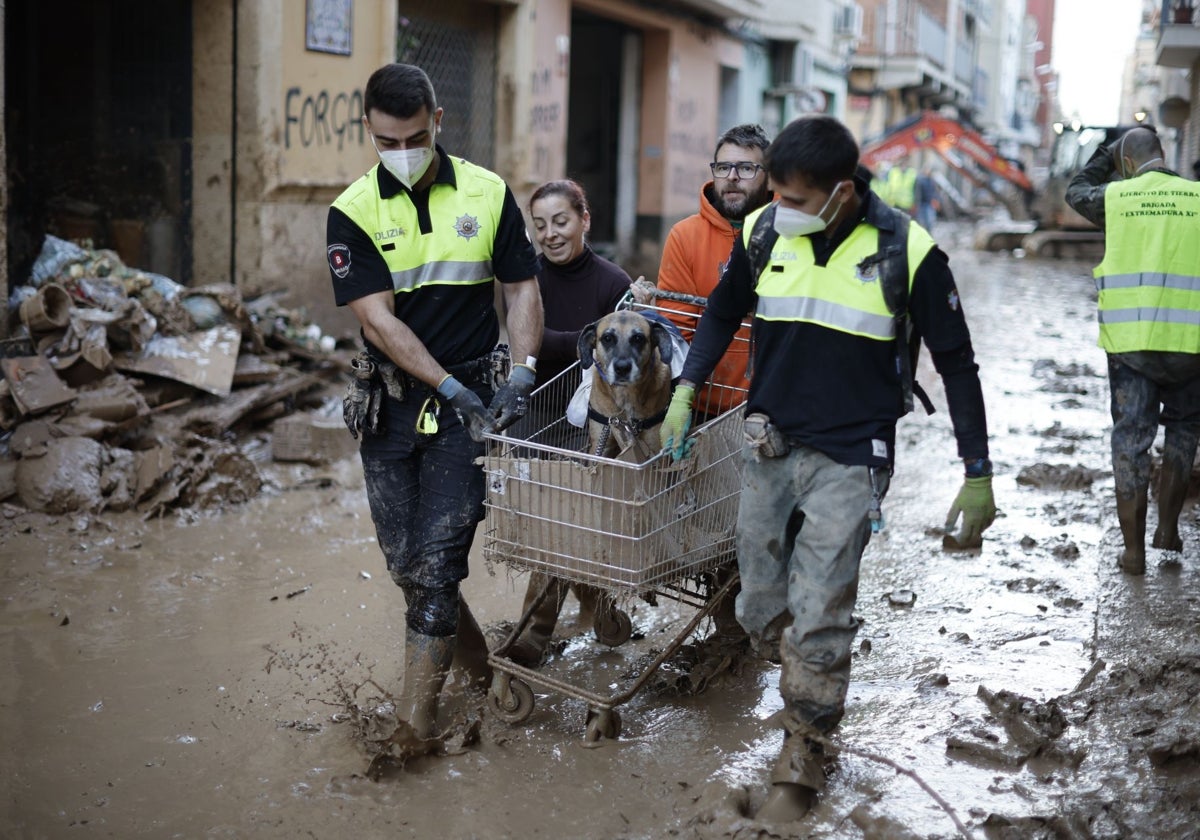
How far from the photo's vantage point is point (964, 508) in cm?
360

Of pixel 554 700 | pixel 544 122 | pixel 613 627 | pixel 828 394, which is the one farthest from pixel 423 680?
pixel 544 122

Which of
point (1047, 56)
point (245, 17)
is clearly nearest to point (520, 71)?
point (245, 17)

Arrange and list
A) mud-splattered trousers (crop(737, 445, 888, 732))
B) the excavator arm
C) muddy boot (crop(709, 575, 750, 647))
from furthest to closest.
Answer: the excavator arm → muddy boot (crop(709, 575, 750, 647)) → mud-splattered trousers (crop(737, 445, 888, 732))

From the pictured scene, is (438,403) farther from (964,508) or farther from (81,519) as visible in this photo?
(81,519)

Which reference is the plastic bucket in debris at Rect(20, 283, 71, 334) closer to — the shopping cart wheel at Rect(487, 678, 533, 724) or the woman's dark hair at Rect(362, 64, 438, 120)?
the woman's dark hair at Rect(362, 64, 438, 120)

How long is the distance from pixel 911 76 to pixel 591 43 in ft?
89.3

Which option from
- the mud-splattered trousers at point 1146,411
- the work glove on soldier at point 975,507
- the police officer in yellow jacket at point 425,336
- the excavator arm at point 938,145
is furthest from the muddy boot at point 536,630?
the excavator arm at point 938,145

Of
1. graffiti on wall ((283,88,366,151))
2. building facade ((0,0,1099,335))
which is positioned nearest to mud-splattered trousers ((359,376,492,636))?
building facade ((0,0,1099,335))

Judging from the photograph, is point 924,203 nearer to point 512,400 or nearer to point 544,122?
point 544,122

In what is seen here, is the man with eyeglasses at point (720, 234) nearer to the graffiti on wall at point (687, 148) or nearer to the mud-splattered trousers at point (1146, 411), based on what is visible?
the mud-splattered trousers at point (1146, 411)

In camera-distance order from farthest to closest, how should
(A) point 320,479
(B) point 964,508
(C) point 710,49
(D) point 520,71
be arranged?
(C) point 710,49 < (D) point 520,71 < (A) point 320,479 < (B) point 964,508

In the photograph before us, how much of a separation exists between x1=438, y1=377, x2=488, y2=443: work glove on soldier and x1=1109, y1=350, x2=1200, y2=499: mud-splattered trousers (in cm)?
349

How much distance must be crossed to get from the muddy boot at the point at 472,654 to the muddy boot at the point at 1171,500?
11.8 feet

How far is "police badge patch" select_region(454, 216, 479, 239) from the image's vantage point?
4.11 meters
